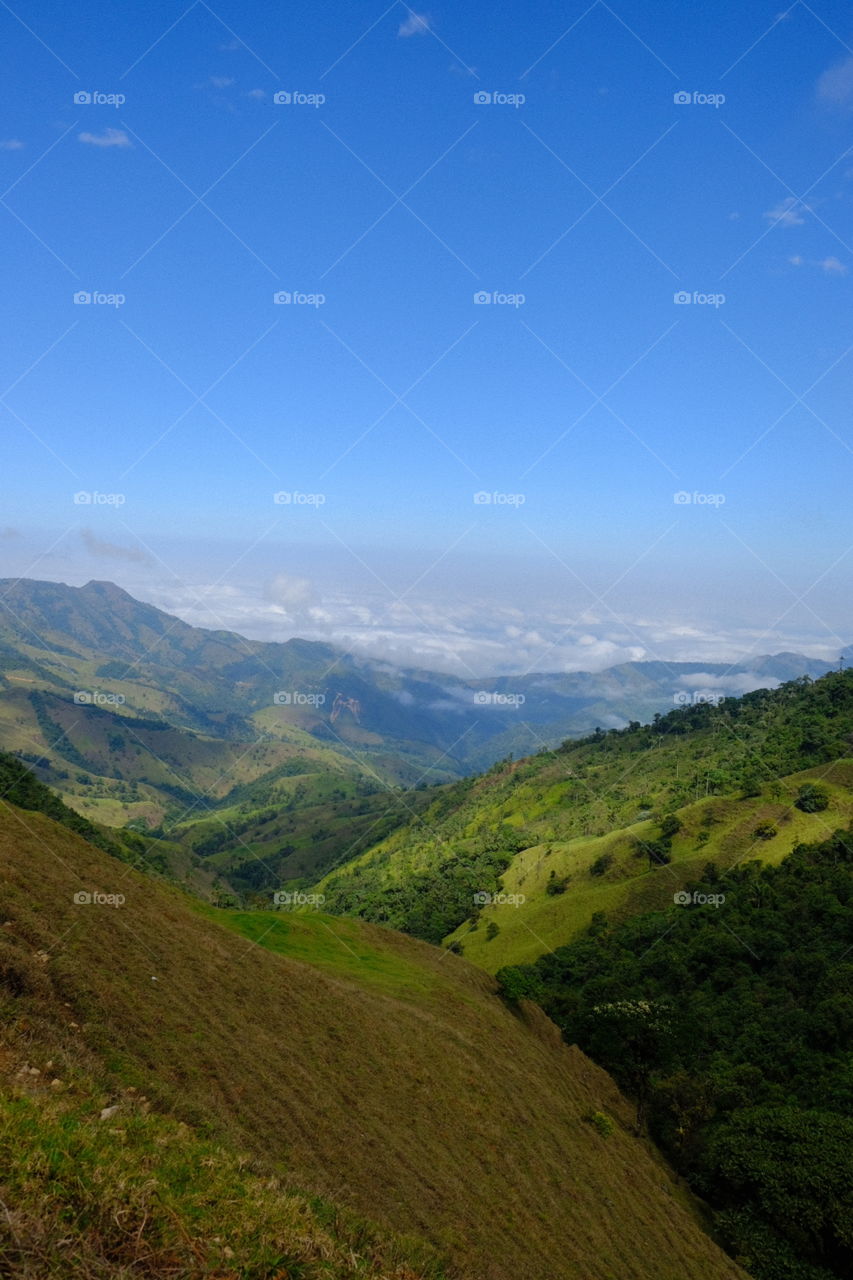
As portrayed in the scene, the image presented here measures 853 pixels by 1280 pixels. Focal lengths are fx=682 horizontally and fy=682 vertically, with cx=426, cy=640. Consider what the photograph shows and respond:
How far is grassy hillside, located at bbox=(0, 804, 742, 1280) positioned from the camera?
997 centimetres

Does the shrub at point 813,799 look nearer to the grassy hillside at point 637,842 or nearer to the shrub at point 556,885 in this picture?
the grassy hillside at point 637,842

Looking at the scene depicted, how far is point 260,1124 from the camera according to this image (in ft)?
72.8

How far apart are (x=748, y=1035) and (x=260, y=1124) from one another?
68237mm

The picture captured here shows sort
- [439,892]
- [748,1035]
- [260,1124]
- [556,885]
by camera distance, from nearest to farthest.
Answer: [260,1124] → [748,1035] → [556,885] → [439,892]

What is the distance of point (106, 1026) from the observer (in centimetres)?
2091

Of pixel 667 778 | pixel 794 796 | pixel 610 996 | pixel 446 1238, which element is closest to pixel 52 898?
pixel 446 1238

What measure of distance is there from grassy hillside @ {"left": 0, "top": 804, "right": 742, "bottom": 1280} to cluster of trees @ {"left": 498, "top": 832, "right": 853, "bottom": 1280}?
556 cm

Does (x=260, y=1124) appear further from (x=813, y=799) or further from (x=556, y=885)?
(x=556, y=885)

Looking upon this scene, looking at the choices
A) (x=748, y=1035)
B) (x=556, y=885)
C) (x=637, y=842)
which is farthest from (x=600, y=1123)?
(x=637, y=842)

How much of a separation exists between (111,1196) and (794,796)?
493ft

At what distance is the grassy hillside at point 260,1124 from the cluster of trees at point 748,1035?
5563mm

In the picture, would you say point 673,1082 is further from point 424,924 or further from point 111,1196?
point 424,924

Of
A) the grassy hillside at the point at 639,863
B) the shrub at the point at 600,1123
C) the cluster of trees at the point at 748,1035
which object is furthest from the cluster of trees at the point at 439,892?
the shrub at the point at 600,1123

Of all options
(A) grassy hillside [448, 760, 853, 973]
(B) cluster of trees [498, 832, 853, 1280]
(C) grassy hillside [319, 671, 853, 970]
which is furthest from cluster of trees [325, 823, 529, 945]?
(B) cluster of trees [498, 832, 853, 1280]
